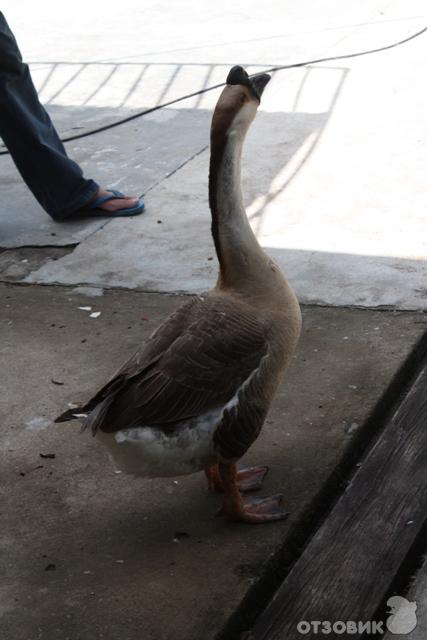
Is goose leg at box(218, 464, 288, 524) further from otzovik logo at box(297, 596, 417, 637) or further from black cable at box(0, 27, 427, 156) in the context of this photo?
black cable at box(0, 27, 427, 156)

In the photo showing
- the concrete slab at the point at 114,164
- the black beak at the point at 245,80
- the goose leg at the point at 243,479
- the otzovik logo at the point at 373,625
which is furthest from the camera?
the concrete slab at the point at 114,164

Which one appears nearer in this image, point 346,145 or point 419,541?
point 419,541

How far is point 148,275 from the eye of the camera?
16.1 feet

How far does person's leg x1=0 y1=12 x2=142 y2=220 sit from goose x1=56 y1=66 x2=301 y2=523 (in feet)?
8.38

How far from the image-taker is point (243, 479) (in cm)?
332

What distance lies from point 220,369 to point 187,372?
3.7 inches

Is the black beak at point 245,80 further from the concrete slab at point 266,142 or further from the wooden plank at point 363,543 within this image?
the concrete slab at point 266,142

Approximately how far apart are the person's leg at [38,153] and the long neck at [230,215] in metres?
2.55

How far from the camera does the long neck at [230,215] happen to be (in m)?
3.03

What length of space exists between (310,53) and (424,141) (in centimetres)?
240

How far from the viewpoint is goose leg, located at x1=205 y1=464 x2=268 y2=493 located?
3.28 meters

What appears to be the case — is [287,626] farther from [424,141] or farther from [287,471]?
[424,141]

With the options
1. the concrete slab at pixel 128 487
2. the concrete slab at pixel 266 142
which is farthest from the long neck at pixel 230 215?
the concrete slab at pixel 266 142

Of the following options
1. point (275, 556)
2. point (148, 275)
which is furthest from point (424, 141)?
point (275, 556)
